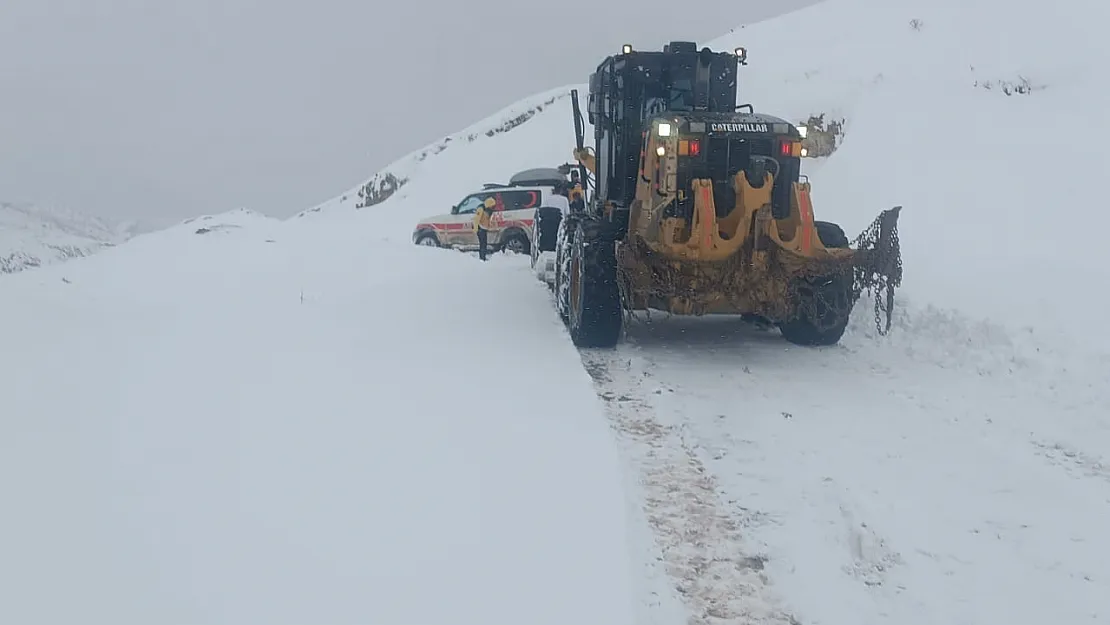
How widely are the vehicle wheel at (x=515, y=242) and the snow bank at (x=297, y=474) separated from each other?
1076 centimetres

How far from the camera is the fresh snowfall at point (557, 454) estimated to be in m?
3.84

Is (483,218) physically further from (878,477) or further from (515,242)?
(878,477)

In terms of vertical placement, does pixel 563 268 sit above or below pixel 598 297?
above

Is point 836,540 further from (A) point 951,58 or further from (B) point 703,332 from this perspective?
(A) point 951,58

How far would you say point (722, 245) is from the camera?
316 inches

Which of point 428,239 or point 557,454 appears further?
point 428,239

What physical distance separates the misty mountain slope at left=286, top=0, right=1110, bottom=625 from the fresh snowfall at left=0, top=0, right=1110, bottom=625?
2 centimetres

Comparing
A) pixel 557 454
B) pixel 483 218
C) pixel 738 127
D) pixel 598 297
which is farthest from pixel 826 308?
pixel 483 218

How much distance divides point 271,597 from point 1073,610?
316 cm

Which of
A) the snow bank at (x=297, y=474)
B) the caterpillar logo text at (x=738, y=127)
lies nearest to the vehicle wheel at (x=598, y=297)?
the snow bank at (x=297, y=474)

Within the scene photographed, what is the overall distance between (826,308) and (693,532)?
172 inches

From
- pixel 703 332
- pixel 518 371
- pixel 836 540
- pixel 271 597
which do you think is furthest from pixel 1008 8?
pixel 271 597

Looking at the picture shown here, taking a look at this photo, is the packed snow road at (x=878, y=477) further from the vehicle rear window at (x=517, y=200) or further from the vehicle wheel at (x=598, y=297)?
the vehicle rear window at (x=517, y=200)

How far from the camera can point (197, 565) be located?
3.76m
